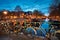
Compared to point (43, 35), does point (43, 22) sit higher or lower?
higher

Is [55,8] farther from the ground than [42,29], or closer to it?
farther from the ground

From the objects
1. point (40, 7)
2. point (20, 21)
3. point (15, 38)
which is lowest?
point (15, 38)

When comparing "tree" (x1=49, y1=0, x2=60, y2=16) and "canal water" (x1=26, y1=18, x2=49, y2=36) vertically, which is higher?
"tree" (x1=49, y1=0, x2=60, y2=16)

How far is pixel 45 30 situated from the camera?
2.19 meters

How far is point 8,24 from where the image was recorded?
2.27 meters

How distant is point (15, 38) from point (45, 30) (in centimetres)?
51

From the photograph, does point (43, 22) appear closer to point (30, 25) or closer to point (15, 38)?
point (30, 25)

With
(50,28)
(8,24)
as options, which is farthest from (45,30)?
(8,24)

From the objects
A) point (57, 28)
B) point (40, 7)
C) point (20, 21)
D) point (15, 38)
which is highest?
point (40, 7)

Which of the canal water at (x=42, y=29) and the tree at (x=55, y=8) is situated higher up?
the tree at (x=55, y=8)

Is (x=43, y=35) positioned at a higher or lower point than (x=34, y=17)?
lower

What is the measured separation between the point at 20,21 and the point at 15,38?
0.96 feet

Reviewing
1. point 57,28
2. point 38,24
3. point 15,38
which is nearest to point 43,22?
point 38,24

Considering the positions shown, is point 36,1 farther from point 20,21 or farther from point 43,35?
point 43,35
